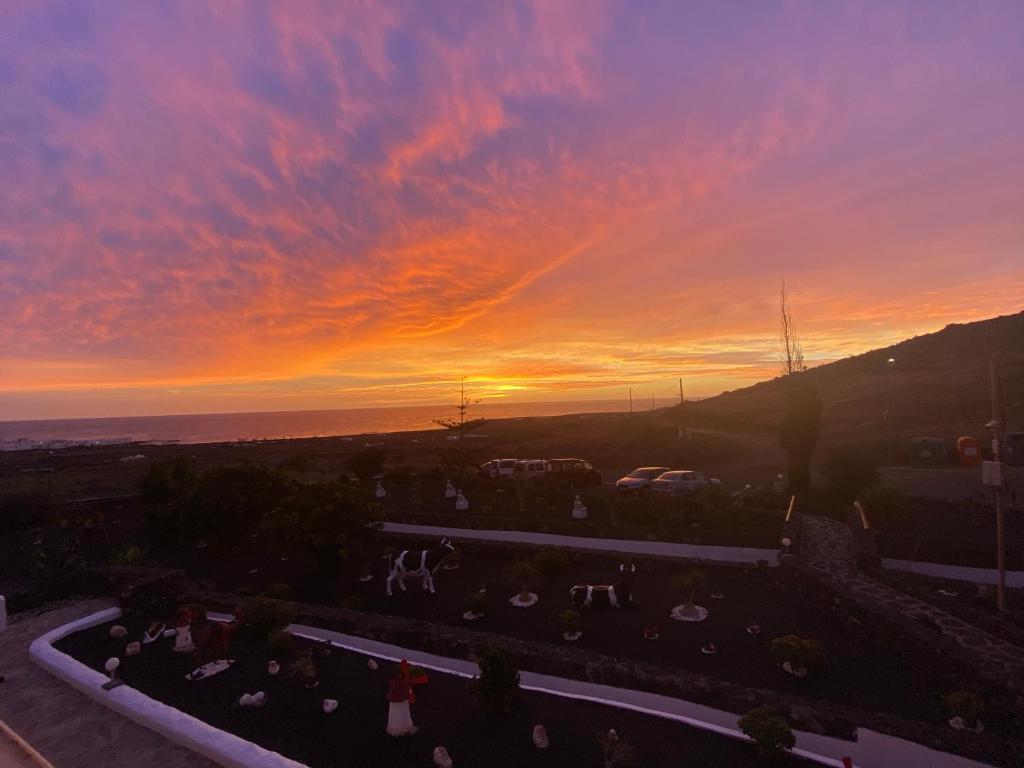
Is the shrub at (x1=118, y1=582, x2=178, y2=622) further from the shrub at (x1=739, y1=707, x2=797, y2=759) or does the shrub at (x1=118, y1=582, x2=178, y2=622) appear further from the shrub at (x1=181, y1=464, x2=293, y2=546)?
the shrub at (x1=739, y1=707, x2=797, y2=759)

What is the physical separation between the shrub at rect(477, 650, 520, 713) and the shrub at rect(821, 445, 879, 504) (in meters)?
18.0

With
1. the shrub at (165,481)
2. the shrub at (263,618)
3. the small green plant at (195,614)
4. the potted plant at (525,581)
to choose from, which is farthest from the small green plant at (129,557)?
the potted plant at (525,581)

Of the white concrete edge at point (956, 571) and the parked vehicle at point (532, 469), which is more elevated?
the parked vehicle at point (532, 469)

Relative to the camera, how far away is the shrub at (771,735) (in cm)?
667

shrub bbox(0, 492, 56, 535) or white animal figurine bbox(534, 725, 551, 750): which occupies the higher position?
shrub bbox(0, 492, 56, 535)

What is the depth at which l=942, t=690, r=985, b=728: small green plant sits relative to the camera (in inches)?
297

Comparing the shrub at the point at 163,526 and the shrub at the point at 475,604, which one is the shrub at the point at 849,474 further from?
the shrub at the point at 163,526

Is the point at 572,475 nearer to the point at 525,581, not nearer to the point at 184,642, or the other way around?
the point at 525,581

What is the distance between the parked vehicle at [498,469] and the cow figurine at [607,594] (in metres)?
17.1

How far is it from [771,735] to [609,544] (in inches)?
402

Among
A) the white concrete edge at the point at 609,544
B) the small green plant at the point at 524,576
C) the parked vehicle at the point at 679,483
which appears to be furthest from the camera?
the parked vehicle at the point at 679,483

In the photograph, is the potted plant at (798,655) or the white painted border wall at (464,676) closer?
the white painted border wall at (464,676)

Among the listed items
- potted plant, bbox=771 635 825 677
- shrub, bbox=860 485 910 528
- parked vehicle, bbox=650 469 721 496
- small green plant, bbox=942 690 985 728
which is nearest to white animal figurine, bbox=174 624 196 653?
potted plant, bbox=771 635 825 677

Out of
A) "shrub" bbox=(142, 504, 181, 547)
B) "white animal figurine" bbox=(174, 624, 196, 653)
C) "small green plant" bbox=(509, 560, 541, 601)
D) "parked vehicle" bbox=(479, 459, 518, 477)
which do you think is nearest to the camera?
"white animal figurine" bbox=(174, 624, 196, 653)
